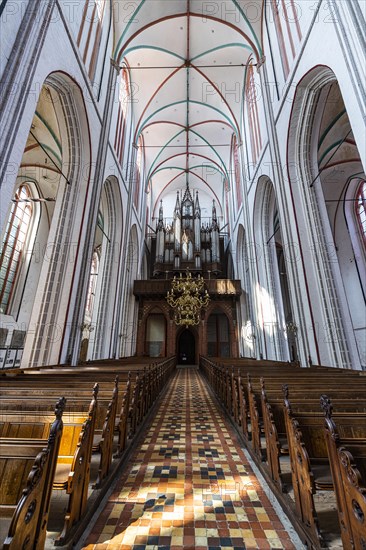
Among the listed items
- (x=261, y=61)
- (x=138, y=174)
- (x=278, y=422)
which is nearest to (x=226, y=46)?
(x=261, y=61)

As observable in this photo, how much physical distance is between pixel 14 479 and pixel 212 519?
5.05 ft

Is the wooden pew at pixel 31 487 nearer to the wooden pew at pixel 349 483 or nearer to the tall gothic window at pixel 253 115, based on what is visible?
the wooden pew at pixel 349 483

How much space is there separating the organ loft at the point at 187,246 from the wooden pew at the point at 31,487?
16715mm

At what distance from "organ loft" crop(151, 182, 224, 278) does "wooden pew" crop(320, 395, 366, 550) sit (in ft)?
55.0

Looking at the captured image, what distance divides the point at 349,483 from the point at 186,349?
2098 centimetres

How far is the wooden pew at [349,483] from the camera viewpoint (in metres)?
1.28

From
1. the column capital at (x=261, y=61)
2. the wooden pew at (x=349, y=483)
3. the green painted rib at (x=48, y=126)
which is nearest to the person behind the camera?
the wooden pew at (x=349, y=483)

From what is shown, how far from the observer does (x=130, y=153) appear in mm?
14445

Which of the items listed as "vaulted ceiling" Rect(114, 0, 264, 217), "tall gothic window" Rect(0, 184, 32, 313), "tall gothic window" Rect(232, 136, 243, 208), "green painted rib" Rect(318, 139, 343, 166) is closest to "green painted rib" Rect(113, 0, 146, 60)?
"vaulted ceiling" Rect(114, 0, 264, 217)

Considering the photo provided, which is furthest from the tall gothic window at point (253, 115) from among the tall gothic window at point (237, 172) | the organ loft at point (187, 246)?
the organ loft at point (187, 246)

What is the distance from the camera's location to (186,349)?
71.3 feet

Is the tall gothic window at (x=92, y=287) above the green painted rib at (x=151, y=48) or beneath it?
beneath

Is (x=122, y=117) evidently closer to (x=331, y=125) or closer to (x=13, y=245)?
(x=13, y=245)

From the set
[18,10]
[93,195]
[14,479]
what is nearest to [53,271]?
[93,195]
